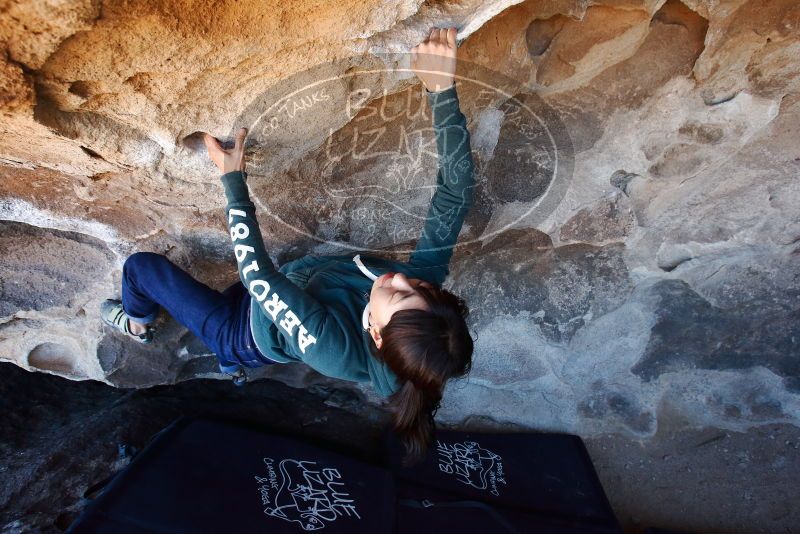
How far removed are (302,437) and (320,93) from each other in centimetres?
107

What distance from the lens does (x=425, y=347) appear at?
783mm

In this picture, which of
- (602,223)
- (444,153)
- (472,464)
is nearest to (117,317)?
(444,153)

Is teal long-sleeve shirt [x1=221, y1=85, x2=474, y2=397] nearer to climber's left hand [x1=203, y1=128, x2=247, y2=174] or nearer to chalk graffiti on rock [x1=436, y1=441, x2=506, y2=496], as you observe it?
climber's left hand [x1=203, y1=128, x2=247, y2=174]

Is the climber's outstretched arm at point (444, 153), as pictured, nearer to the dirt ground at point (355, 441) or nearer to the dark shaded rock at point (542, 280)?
the dark shaded rock at point (542, 280)

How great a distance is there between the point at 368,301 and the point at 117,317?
0.73 metres

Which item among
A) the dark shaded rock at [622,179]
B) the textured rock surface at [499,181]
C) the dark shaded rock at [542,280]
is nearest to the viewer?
the textured rock surface at [499,181]

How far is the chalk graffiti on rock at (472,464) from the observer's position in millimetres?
1423

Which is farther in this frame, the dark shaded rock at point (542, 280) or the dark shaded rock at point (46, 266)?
the dark shaded rock at point (542, 280)

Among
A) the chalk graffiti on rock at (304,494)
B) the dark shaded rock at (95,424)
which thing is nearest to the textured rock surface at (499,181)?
the dark shaded rock at (95,424)

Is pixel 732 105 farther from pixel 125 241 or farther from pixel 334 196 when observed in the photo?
pixel 125 241

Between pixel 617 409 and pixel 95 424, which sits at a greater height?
pixel 95 424

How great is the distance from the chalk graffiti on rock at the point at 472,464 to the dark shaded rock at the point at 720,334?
0.57 metres

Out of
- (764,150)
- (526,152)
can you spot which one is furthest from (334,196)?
(764,150)

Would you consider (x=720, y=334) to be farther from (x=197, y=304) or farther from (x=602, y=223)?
(x=197, y=304)
